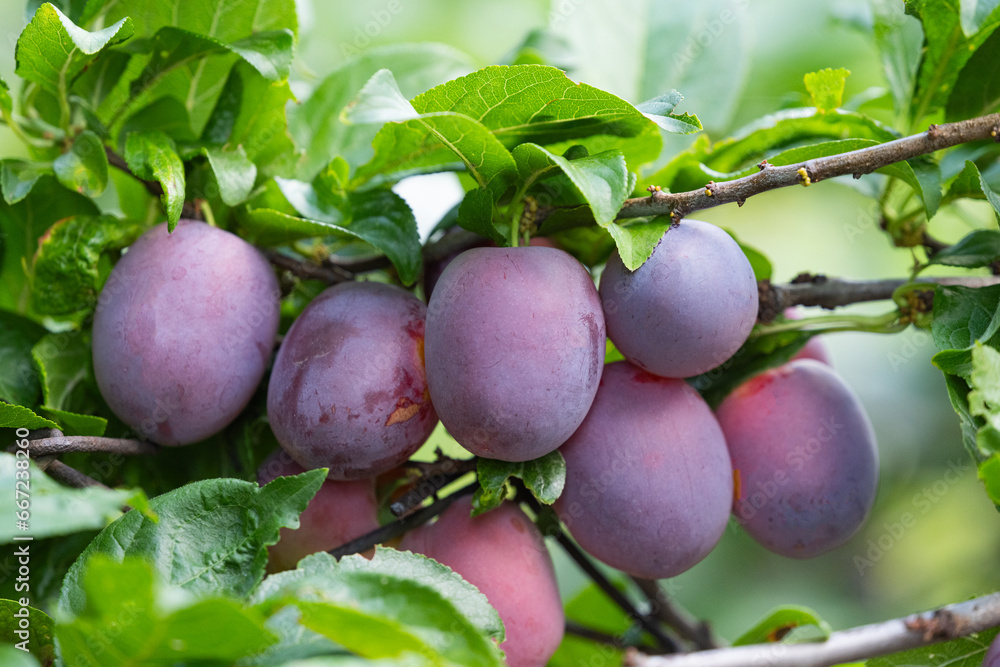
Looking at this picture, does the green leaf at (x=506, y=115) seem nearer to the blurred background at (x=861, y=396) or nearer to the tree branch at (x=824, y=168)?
the tree branch at (x=824, y=168)

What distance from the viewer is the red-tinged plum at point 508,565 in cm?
52

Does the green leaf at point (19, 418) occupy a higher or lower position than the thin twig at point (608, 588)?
higher

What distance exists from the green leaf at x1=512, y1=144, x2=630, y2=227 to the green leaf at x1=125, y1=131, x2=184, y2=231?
0.72 ft

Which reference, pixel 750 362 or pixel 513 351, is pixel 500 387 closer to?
pixel 513 351

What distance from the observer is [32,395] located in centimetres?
55

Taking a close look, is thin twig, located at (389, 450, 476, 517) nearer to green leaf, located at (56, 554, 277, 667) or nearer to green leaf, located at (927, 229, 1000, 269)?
green leaf, located at (56, 554, 277, 667)

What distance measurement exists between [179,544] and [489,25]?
106 centimetres

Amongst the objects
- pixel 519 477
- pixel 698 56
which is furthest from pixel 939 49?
pixel 519 477

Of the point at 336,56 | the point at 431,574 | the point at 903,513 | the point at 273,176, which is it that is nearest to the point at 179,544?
the point at 431,574

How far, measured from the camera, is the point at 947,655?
0.48m

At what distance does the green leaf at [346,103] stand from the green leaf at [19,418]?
30cm
